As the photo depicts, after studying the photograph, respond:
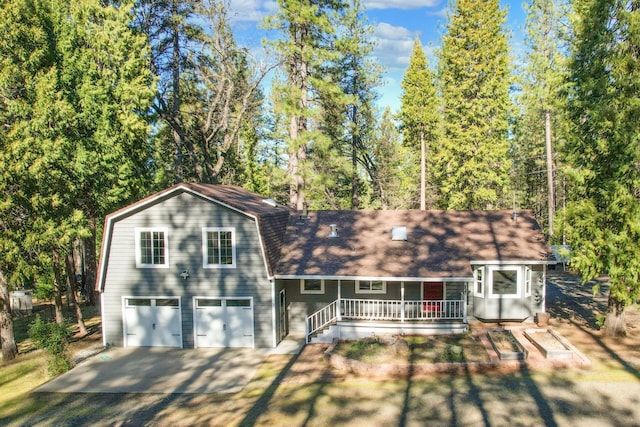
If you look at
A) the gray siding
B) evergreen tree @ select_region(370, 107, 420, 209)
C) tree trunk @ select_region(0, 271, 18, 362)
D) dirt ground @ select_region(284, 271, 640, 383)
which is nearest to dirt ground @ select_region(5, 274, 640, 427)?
dirt ground @ select_region(284, 271, 640, 383)

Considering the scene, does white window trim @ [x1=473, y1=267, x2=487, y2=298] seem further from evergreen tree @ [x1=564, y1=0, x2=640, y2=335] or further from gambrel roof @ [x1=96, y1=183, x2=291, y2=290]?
gambrel roof @ [x1=96, y1=183, x2=291, y2=290]

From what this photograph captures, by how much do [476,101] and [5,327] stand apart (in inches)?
1084

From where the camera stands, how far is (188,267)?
1516 centimetres

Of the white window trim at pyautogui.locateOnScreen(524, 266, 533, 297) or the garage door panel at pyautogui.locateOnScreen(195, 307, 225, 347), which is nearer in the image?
the garage door panel at pyautogui.locateOnScreen(195, 307, 225, 347)

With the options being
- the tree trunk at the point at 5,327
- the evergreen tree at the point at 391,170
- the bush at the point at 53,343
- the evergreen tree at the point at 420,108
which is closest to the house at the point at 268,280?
the bush at the point at 53,343

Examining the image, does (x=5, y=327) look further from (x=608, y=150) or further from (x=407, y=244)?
(x=608, y=150)

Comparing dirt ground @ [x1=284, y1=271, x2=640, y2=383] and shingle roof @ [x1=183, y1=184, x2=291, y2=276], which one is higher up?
shingle roof @ [x1=183, y1=184, x2=291, y2=276]

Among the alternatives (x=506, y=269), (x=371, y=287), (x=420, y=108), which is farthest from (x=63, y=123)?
(x=420, y=108)

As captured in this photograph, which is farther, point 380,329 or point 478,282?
point 478,282

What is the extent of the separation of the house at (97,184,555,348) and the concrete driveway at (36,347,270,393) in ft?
2.18

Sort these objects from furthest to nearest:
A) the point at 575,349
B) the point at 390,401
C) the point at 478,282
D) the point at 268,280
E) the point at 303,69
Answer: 1. the point at 303,69
2. the point at 478,282
3. the point at 268,280
4. the point at 575,349
5. the point at 390,401

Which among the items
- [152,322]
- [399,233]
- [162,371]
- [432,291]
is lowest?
[162,371]

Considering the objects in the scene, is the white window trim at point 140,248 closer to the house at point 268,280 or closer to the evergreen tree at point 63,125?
the house at point 268,280

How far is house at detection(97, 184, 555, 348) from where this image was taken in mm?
14938
